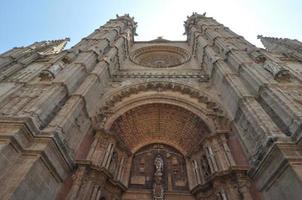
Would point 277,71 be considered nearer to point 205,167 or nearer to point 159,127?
point 205,167

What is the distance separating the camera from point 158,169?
33.1ft

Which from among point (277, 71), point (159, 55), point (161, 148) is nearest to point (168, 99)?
point (161, 148)

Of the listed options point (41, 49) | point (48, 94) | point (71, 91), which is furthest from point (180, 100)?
point (41, 49)

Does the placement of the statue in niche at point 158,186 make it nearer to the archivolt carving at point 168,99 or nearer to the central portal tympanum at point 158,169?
the central portal tympanum at point 158,169

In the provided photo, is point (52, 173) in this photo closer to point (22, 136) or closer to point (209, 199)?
point (22, 136)

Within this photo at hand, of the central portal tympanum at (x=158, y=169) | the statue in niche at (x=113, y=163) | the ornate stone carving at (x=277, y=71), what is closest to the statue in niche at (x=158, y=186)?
the central portal tympanum at (x=158, y=169)

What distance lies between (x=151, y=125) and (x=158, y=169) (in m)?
3.00

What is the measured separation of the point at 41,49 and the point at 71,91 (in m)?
11.2

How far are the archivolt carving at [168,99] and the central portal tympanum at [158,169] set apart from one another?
2.55m

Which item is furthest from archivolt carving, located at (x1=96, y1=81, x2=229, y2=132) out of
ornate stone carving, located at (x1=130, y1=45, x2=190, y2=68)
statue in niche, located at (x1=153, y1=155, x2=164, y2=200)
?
ornate stone carving, located at (x1=130, y1=45, x2=190, y2=68)

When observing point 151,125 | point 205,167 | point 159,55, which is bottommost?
point 205,167

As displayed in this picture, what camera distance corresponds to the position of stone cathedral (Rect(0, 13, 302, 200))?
6.40m

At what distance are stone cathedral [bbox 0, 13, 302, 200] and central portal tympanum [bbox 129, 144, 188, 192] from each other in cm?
5

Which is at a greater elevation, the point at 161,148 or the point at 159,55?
the point at 159,55
